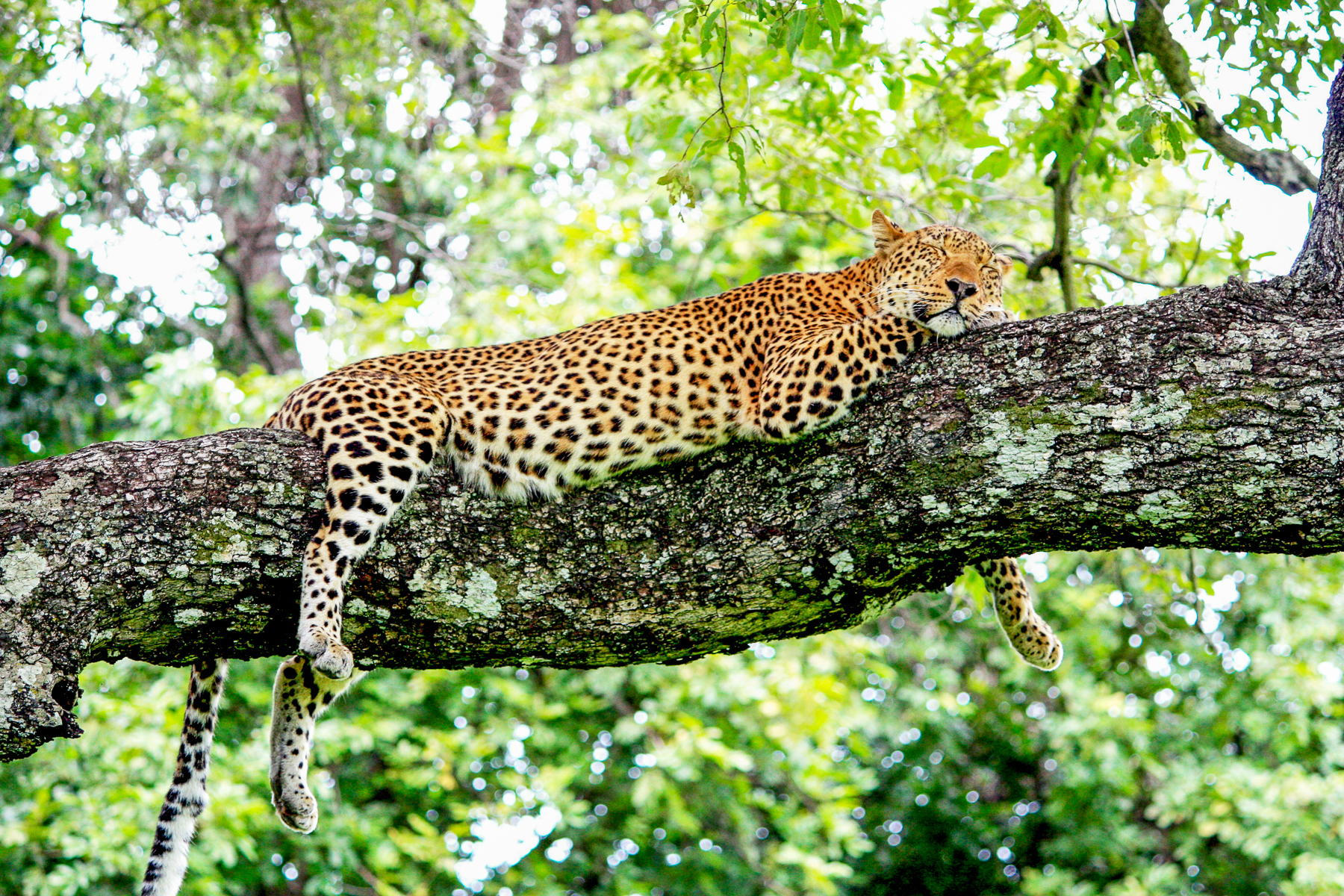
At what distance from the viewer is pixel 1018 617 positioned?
604 centimetres

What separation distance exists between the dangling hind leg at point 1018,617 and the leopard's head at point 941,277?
1.17m

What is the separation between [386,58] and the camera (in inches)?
519

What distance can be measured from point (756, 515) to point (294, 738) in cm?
229

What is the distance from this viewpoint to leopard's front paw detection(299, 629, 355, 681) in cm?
455

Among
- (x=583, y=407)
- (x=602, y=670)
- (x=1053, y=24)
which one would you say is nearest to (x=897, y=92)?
(x=1053, y=24)

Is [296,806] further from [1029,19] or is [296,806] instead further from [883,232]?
[1029,19]

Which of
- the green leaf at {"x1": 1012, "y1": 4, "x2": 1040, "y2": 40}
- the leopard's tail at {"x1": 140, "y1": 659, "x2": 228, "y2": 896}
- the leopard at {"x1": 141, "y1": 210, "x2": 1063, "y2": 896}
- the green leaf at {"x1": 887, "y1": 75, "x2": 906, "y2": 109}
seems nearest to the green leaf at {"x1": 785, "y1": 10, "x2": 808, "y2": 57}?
the leopard at {"x1": 141, "y1": 210, "x2": 1063, "y2": 896}

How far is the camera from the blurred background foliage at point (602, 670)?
927 centimetres

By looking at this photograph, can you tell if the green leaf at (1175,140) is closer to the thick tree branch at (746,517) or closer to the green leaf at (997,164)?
the thick tree branch at (746,517)

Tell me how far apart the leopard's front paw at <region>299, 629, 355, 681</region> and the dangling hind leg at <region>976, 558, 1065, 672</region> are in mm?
2883

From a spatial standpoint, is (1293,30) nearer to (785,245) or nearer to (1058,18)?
(1058,18)

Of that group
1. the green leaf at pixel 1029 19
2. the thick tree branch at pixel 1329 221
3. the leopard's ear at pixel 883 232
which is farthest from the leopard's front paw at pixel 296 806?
the green leaf at pixel 1029 19

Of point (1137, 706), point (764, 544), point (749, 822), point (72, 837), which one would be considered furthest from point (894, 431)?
point (1137, 706)

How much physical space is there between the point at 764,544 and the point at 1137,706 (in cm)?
1202
